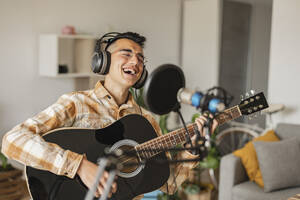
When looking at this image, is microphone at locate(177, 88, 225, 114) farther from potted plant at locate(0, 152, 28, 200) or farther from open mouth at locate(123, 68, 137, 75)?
potted plant at locate(0, 152, 28, 200)

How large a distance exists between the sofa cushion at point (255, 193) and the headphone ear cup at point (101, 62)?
174cm

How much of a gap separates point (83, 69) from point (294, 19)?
2130 mm

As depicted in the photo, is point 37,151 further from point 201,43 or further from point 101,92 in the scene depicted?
point 201,43

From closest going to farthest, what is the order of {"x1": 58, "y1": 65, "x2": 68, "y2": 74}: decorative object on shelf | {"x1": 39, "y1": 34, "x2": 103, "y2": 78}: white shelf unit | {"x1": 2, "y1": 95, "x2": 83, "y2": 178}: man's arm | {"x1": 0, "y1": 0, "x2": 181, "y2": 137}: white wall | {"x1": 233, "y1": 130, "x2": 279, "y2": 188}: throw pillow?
{"x1": 2, "y1": 95, "x2": 83, "y2": 178}: man's arm → {"x1": 233, "y1": 130, "x2": 279, "y2": 188}: throw pillow → {"x1": 0, "y1": 0, "x2": 181, "y2": 137}: white wall → {"x1": 39, "y1": 34, "x2": 103, "y2": 78}: white shelf unit → {"x1": 58, "y1": 65, "x2": 68, "y2": 74}: decorative object on shelf

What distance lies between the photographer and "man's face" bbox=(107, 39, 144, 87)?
1.80 meters

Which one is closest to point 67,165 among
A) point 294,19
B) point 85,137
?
point 85,137

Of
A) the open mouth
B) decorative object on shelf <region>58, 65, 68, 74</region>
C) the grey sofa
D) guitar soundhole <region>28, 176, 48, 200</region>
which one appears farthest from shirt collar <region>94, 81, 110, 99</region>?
decorative object on shelf <region>58, 65, 68, 74</region>

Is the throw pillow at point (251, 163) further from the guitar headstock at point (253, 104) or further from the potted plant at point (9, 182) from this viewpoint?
the potted plant at point (9, 182)

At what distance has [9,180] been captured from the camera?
11.9ft

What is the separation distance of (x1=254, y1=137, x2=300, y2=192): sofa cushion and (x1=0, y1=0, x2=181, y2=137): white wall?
2202mm

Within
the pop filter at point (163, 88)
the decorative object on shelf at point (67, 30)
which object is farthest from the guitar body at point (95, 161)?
the decorative object on shelf at point (67, 30)

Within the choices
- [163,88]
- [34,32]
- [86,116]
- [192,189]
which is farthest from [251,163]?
[34,32]

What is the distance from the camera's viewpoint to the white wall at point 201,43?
5.11 meters

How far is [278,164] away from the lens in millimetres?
3053
